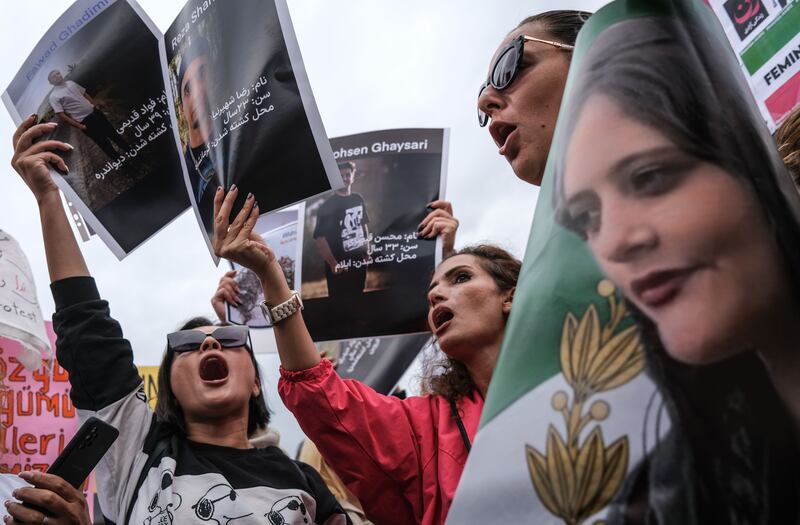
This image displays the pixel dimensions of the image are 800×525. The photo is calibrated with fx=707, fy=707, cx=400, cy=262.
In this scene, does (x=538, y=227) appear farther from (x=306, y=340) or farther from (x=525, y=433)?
(x=306, y=340)

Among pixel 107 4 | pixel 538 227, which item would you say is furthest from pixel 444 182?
pixel 538 227

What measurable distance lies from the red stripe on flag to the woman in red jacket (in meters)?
1.76

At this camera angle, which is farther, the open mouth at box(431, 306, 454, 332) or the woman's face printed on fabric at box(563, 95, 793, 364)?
the open mouth at box(431, 306, 454, 332)

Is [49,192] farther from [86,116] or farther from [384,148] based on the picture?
[384,148]

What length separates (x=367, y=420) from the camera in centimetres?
192

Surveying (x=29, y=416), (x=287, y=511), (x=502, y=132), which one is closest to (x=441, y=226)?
(x=287, y=511)

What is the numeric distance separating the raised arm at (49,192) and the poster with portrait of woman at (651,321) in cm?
190

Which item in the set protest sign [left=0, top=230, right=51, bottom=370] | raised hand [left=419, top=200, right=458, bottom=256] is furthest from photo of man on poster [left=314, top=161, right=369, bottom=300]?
protest sign [left=0, top=230, right=51, bottom=370]

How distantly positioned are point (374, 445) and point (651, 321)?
143 centimetres

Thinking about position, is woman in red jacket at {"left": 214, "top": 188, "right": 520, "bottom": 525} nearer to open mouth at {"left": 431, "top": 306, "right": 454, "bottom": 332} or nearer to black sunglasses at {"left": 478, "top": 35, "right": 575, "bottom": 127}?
open mouth at {"left": 431, "top": 306, "right": 454, "bottom": 332}

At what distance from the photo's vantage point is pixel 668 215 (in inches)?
22.7

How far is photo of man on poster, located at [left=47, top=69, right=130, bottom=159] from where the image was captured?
91.2 inches

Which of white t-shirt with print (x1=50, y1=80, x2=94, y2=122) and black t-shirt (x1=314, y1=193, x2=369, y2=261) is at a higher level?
Answer: white t-shirt with print (x1=50, y1=80, x2=94, y2=122)

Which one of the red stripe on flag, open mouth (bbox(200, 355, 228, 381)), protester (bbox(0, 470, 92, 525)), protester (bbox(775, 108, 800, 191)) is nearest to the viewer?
protester (bbox(775, 108, 800, 191))
